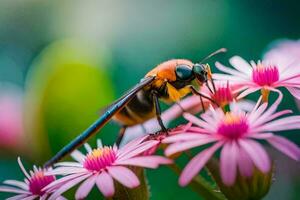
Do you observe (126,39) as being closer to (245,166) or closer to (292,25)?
(292,25)

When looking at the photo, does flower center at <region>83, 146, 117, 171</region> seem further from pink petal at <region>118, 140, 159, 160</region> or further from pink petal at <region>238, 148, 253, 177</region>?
pink petal at <region>238, 148, 253, 177</region>

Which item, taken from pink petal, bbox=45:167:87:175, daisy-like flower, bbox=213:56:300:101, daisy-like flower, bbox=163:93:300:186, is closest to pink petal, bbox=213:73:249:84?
daisy-like flower, bbox=213:56:300:101

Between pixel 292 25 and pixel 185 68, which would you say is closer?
pixel 185 68

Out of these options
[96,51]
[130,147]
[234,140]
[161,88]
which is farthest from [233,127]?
[96,51]

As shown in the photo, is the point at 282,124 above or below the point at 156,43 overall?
below

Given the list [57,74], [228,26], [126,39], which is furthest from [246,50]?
[57,74]

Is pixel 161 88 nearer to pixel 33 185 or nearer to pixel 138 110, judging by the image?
pixel 138 110
